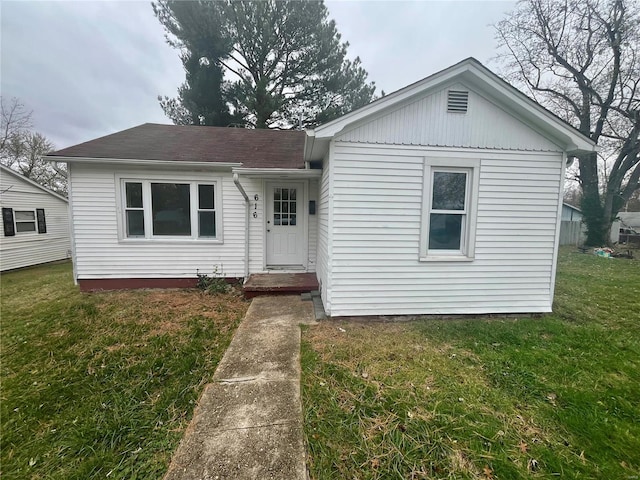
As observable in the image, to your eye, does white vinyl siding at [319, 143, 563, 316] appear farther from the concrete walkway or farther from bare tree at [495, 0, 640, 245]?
bare tree at [495, 0, 640, 245]

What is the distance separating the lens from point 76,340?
391 cm

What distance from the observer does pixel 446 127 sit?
14.0 ft

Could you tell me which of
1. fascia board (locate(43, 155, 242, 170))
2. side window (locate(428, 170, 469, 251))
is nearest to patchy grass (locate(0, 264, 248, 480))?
fascia board (locate(43, 155, 242, 170))

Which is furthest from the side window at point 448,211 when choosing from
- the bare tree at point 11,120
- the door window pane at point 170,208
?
the bare tree at point 11,120

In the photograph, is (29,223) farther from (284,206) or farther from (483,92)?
(483,92)

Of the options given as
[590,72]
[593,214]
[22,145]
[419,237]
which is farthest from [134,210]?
[590,72]

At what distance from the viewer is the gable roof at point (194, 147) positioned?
5.91 metres

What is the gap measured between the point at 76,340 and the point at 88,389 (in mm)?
1534

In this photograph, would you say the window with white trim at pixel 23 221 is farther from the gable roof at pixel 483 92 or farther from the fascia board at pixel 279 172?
the gable roof at pixel 483 92

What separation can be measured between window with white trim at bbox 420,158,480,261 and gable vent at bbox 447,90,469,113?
2.65ft

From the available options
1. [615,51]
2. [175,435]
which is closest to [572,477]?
[175,435]

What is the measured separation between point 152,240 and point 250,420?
17.4ft

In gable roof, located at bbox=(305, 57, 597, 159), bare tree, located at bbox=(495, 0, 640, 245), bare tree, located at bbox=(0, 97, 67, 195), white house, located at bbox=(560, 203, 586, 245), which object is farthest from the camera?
white house, located at bbox=(560, 203, 586, 245)

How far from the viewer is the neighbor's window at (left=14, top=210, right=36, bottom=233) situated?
1061 cm
